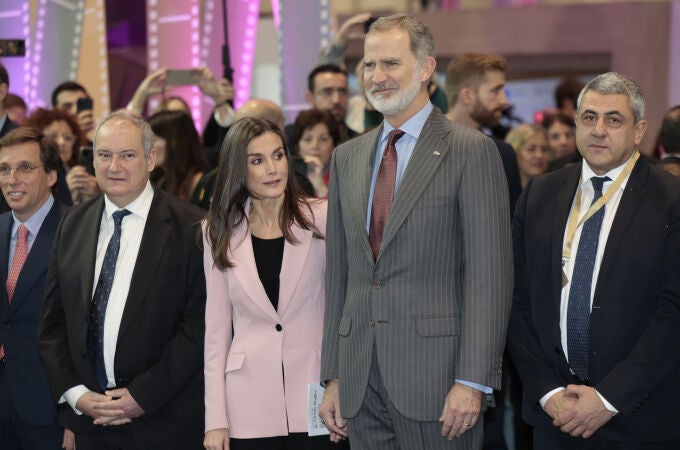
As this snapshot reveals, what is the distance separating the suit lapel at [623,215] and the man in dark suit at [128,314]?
1.61 m

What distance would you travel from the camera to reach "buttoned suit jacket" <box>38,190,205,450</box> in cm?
385

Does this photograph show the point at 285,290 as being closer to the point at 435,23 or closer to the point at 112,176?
the point at 112,176

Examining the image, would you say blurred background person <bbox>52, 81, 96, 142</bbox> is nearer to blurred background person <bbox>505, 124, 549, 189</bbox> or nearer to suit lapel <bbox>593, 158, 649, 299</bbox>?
blurred background person <bbox>505, 124, 549, 189</bbox>

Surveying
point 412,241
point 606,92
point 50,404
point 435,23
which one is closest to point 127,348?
point 50,404

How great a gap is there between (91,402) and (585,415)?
1.90 m

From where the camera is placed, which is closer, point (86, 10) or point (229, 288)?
point (229, 288)

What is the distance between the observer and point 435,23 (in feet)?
34.8

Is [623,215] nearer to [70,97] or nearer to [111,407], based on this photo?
[111,407]

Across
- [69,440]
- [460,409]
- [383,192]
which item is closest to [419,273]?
[383,192]

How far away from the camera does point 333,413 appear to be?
3416mm

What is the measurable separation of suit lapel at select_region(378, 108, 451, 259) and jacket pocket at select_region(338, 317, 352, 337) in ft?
1.02

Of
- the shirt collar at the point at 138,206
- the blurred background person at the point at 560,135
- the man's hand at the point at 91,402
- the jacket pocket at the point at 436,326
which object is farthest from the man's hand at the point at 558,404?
the blurred background person at the point at 560,135

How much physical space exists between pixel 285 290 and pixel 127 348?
706mm

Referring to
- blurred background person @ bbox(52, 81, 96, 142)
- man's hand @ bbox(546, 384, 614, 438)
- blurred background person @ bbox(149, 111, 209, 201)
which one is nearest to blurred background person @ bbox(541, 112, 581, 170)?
blurred background person @ bbox(149, 111, 209, 201)
